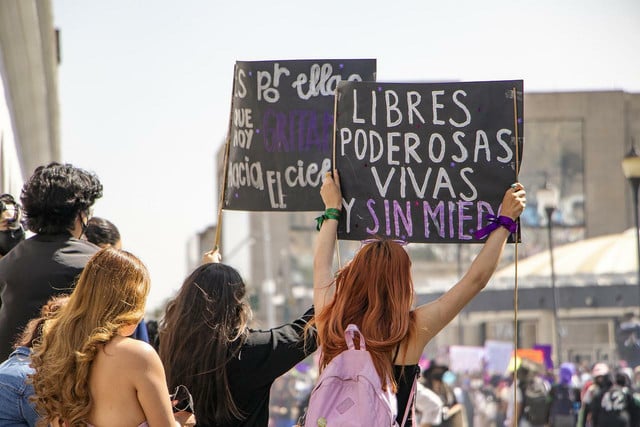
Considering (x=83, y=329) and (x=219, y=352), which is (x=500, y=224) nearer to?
(x=219, y=352)

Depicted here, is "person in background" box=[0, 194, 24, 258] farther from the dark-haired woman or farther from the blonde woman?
the blonde woman

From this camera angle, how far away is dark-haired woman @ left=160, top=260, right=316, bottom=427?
4.94 metres

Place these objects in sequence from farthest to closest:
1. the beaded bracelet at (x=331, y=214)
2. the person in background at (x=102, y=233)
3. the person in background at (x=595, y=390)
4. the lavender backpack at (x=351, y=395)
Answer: the person in background at (x=595, y=390) → the person in background at (x=102, y=233) → the beaded bracelet at (x=331, y=214) → the lavender backpack at (x=351, y=395)

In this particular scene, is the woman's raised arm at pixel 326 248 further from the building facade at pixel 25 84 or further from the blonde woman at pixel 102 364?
the building facade at pixel 25 84

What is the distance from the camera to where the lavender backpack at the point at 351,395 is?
4496 mm

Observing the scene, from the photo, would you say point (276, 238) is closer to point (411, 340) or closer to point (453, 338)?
point (453, 338)

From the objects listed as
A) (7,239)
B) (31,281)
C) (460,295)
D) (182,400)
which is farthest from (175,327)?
(7,239)

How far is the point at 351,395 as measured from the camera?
14.9ft

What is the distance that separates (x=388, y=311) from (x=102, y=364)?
3.62ft

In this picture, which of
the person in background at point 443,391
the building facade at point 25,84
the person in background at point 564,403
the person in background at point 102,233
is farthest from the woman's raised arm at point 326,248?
the person in background at point 564,403

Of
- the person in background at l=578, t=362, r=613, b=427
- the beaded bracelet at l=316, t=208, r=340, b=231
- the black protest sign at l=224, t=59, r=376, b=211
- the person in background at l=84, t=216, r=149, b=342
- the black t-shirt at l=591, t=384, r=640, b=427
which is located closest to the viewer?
the beaded bracelet at l=316, t=208, r=340, b=231

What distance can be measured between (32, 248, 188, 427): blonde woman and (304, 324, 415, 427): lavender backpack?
585mm

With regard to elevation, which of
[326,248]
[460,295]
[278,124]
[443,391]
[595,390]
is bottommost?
[595,390]

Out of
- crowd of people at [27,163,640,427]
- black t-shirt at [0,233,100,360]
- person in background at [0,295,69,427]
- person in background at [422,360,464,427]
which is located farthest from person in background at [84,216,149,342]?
person in background at [422,360,464,427]
